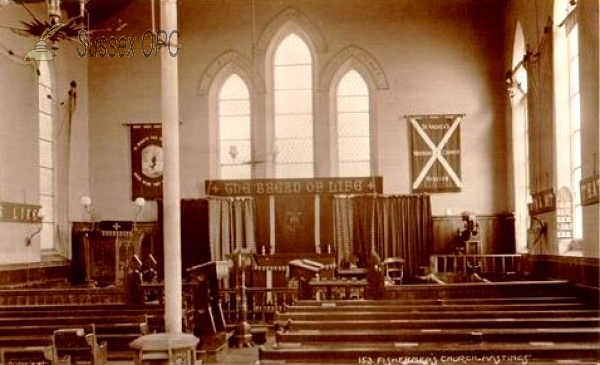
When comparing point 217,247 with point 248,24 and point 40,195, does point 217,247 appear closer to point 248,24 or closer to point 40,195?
point 40,195

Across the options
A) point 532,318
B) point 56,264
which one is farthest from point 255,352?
point 56,264

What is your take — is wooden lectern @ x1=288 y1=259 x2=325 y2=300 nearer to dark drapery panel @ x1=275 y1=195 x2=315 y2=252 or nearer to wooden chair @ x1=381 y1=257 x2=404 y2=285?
wooden chair @ x1=381 y1=257 x2=404 y2=285

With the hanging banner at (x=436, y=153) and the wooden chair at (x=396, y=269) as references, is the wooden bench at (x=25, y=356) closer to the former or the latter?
the wooden chair at (x=396, y=269)

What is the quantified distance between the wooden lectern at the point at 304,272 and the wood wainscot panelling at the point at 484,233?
7244 millimetres

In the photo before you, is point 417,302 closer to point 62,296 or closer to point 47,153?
point 62,296

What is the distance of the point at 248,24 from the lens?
1891cm

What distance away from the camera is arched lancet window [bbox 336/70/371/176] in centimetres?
1875

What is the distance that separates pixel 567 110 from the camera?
13.5 m

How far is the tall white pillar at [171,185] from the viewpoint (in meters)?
7.22

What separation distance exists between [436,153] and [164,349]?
507 inches

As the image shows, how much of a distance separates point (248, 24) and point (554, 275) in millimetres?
9380

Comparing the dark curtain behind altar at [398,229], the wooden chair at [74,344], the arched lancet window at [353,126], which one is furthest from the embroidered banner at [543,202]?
the wooden chair at [74,344]

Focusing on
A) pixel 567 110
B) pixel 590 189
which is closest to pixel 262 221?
pixel 567 110

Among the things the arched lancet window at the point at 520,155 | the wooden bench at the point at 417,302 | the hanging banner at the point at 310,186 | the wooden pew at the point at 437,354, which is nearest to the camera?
the wooden pew at the point at 437,354
